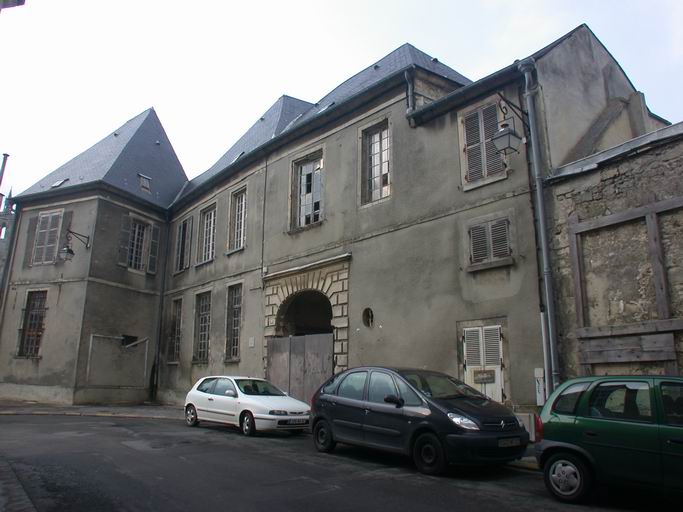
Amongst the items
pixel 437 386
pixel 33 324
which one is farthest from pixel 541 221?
pixel 33 324

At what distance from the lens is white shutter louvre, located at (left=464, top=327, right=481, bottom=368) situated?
419 inches


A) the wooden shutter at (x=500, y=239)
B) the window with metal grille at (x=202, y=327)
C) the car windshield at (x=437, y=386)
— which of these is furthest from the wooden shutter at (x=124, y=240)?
the car windshield at (x=437, y=386)

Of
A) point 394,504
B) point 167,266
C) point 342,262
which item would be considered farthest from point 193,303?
point 394,504

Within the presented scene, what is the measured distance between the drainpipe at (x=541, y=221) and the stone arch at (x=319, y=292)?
18.0 feet

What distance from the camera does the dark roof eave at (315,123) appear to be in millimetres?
13781

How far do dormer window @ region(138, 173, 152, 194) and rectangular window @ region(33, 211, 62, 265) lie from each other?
3373 mm

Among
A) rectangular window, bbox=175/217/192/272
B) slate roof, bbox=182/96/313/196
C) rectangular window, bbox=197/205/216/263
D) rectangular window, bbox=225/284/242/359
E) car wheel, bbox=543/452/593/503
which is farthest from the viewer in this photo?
rectangular window, bbox=175/217/192/272

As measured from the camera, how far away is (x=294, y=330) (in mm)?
16750

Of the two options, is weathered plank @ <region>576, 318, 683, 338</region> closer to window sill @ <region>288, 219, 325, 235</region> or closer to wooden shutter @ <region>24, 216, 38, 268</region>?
window sill @ <region>288, 219, 325, 235</region>

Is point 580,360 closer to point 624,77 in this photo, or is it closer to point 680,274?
point 680,274

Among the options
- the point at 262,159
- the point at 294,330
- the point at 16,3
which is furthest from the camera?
the point at 262,159

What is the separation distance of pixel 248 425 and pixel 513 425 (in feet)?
19.4

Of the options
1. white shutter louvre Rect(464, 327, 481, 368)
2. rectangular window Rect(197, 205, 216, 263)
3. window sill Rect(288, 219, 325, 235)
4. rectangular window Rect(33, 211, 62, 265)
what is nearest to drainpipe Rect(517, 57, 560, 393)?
white shutter louvre Rect(464, 327, 481, 368)

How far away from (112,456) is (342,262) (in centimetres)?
745
